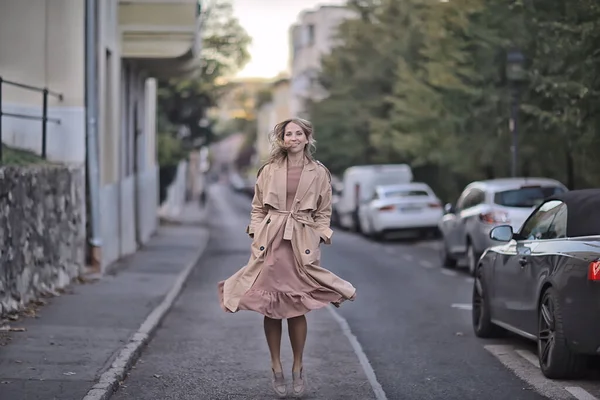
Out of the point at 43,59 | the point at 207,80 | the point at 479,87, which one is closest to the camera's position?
the point at 43,59

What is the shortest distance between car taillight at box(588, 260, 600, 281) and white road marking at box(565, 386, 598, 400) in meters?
0.82

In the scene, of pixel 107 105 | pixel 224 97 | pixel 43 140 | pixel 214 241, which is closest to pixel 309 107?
pixel 224 97

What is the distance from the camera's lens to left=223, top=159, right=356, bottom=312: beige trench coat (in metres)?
7.82

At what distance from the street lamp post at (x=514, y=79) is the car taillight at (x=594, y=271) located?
1209cm

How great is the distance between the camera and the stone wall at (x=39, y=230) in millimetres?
12023

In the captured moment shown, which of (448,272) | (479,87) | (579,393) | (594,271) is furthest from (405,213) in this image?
(594,271)

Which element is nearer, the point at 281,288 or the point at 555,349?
the point at 281,288

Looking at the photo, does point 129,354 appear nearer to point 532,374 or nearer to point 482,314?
point 532,374

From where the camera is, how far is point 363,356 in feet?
33.0

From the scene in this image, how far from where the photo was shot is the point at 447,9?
25.6 meters

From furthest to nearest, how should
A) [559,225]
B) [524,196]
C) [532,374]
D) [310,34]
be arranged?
[310,34]
[524,196]
[559,225]
[532,374]

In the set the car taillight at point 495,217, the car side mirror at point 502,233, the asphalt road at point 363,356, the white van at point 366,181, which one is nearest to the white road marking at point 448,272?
the car taillight at point 495,217

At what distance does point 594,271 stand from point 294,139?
2.28 meters

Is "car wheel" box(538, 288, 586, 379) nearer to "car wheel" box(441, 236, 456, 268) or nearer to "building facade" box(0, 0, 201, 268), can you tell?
"building facade" box(0, 0, 201, 268)
